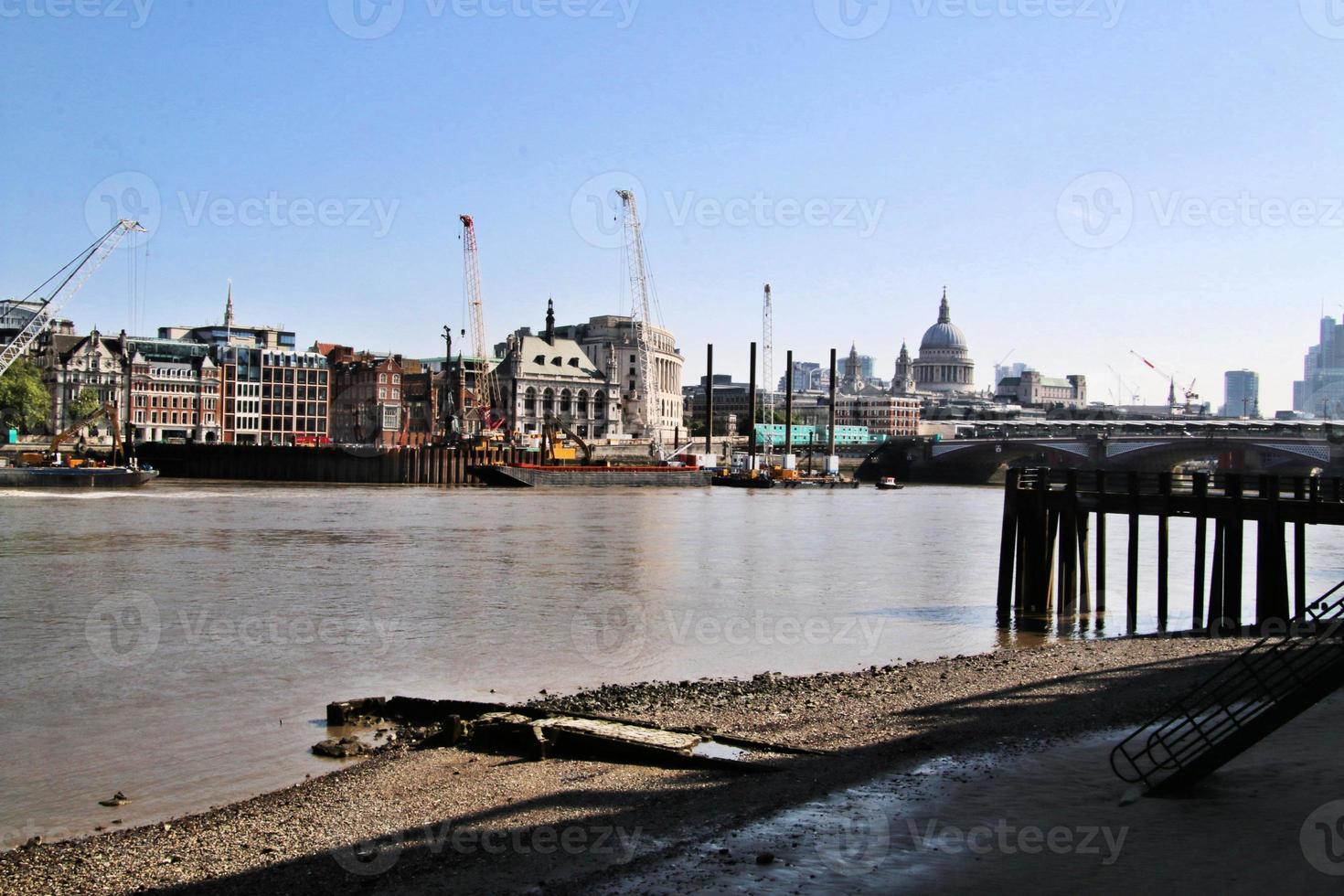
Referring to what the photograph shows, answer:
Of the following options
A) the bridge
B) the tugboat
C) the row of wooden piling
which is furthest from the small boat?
the tugboat

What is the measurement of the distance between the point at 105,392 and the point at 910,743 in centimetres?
13782

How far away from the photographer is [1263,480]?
2525 centimetres

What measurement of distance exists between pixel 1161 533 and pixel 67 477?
8427 cm

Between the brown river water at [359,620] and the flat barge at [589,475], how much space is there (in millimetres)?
48171

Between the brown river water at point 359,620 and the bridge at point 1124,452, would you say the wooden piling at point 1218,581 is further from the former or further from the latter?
the bridge at point 1124,452

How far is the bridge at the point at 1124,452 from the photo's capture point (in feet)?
391

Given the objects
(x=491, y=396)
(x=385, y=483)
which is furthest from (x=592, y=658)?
(x=491, y=396)

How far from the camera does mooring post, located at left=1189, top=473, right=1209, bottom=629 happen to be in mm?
26312

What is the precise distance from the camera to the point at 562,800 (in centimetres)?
1302

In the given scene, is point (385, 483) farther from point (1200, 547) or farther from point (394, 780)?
point (394, 780)
